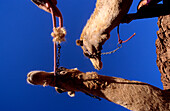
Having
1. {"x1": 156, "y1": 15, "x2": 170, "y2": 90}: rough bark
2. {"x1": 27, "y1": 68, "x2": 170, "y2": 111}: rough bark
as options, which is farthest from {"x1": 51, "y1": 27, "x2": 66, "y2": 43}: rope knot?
{"x1": 156, "y1": 15, "x2": 170, "y2": 90}: rough bark

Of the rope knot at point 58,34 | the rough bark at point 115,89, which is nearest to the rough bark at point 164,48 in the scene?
the rough bark at point 115,89

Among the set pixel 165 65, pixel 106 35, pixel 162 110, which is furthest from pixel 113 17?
pixel 165 65

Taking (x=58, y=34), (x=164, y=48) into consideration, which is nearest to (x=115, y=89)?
(x=58, y=34)

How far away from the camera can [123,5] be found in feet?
4.73

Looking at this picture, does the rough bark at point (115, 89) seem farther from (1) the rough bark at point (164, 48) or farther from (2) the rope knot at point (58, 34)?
(1) the rough bark at point (164, 48)

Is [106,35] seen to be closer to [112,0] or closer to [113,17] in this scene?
[113,17]

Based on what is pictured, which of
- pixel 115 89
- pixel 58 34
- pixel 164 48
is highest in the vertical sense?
pixel 164 48

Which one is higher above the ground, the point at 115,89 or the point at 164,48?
the point at 164,48

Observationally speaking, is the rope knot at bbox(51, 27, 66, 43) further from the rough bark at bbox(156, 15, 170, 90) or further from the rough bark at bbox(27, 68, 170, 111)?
the rough bark at bbox(156, 15, 170, 90)

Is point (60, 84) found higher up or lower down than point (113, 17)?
lower down

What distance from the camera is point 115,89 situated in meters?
1.69

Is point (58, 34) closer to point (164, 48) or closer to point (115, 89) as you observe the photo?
point (115, 89)

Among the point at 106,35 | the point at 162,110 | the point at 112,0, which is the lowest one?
the point at 162,110

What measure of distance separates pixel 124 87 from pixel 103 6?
3.92 ft
